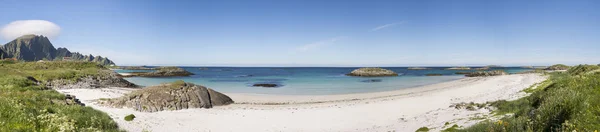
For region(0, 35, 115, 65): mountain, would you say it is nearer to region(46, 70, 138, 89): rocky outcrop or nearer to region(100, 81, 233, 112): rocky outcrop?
region(46, 70, 138, 89): rocky outcrop

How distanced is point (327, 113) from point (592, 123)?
15.1 m

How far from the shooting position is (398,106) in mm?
21172

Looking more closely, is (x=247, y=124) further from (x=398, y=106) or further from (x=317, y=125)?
(x=398, y=106)

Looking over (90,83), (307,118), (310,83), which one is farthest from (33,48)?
(307,118)

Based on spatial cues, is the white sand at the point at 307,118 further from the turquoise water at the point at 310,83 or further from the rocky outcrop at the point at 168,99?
the turquoise water at the point at 310,83

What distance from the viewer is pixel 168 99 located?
21203mm

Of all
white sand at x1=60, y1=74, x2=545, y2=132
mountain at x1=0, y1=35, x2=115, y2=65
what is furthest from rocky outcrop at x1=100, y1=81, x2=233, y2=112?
mountain at x1=0, y1=35, x2=115, y2=65

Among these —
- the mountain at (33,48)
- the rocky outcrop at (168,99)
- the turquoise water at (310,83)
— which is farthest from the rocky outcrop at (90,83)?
the mountain at (33,48)

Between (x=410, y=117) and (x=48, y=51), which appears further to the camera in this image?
(x=48, y=51)

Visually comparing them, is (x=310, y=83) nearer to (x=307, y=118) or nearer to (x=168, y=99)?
(x=168, y=99)

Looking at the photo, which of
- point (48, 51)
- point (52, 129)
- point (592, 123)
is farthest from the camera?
point (48, 51)

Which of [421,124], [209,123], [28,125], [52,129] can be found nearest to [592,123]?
[421,124]

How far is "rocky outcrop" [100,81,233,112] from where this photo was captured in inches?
803

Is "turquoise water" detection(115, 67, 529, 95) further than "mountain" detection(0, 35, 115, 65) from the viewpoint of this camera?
No
